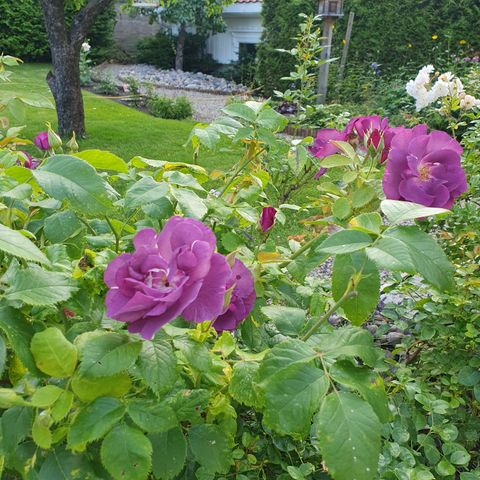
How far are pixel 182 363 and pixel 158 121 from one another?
24.6ft

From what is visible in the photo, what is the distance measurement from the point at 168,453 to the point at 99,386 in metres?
0.17

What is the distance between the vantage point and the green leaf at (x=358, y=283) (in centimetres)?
82

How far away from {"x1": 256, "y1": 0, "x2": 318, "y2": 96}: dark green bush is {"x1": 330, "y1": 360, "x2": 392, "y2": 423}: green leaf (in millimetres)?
9787

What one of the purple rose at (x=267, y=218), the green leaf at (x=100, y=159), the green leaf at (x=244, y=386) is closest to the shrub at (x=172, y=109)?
the purple rose at (x=267, y=218)

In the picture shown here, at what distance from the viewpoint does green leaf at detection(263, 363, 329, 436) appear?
719 millimetres

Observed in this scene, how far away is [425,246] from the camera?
2.50 ft

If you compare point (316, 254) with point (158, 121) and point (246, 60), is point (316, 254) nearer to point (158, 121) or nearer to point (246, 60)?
point (158, 121)

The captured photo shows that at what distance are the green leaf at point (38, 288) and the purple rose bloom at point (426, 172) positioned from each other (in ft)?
1.73

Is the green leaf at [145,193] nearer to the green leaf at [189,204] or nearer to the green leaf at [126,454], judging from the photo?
the green leaf at [189,204]

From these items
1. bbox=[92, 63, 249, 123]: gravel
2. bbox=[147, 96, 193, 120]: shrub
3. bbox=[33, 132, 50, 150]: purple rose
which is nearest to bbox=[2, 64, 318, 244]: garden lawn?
bbox=[147, 96, 193, 120]: shrub

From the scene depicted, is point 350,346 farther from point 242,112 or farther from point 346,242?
point 242,112

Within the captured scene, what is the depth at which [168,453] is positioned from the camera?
835mm

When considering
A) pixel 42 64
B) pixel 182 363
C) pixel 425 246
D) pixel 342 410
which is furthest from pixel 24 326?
pixel 42 64

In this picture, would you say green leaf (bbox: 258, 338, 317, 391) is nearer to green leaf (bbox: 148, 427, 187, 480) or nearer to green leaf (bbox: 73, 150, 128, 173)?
green leaf (bbox: 148, 427, 187, 480)
